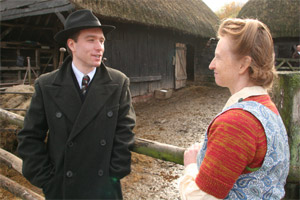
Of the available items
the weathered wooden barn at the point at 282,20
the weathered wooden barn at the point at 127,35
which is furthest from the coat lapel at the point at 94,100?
the weathered wooden barn at the point at 282,20

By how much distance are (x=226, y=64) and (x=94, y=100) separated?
78 cm

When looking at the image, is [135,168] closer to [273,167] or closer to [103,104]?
[103,104]

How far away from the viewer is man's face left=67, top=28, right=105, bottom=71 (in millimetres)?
1477

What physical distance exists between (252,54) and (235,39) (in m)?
0.09

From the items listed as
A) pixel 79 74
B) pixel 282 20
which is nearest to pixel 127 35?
pixel 79 74

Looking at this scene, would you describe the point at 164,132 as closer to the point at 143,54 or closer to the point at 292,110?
the point at 143,54

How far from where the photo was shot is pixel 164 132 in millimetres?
5703

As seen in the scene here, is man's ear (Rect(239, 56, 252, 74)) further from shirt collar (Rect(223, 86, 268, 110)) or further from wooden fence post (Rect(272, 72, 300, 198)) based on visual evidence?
wooden fence post (Rect(272, 72, 300, 198))

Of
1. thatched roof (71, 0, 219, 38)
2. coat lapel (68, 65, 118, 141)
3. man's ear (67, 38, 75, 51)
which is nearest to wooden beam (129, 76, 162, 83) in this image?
thatched roof (71, 0, 219, 38)

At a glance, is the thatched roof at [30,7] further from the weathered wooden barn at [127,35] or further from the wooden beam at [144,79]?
the wooden beam at [144,79]

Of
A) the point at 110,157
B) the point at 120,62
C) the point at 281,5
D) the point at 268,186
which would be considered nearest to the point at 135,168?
the point at 110,157

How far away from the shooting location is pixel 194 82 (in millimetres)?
13023

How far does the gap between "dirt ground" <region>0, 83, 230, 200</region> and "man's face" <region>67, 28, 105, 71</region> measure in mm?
2291

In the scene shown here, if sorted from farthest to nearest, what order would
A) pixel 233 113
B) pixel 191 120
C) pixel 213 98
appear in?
pixel 213 98 < pixel 191 120 < pixel 233 113
